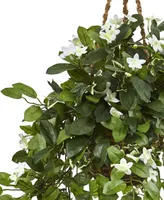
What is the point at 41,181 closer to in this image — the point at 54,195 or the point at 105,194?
the point at 54,195

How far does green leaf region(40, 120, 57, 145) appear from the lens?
1472mm

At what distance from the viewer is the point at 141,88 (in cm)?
135

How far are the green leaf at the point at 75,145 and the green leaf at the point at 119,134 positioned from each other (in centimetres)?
8

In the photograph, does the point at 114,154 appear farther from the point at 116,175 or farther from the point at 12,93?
the point at 12,93

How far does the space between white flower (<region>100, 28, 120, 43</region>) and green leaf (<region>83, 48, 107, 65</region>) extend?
0.03 meters

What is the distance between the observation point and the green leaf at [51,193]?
1.44 metres

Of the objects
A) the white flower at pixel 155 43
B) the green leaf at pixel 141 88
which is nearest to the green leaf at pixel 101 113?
the green leaf at pixel 141 88

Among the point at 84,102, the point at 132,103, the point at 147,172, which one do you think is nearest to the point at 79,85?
the point at 84,102

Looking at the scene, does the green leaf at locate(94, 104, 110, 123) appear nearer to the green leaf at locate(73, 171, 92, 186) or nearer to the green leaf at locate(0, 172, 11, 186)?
the green leaf at locate(73, 171, 92, 186)

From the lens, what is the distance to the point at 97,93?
140 centimetres

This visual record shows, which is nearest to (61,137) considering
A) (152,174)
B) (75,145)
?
(75,145)

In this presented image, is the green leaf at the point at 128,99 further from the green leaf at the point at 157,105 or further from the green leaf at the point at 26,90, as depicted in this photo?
the green leaf at the point at 26,90

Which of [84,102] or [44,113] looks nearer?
[84,102]

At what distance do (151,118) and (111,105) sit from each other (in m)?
0.13
